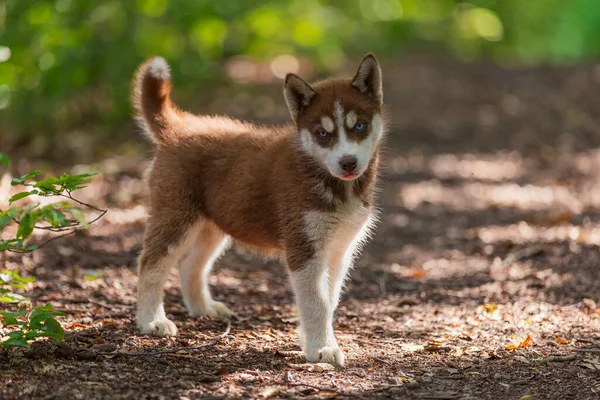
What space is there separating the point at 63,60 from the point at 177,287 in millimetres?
4581

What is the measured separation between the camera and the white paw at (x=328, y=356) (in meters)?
4.86

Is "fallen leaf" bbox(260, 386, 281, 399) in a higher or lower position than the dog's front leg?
lower

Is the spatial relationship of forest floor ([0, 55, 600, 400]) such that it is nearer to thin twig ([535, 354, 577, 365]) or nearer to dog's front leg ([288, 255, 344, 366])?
thin twig ([535, 354, 577, 365])

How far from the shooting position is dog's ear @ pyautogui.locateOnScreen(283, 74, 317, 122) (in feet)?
16.8

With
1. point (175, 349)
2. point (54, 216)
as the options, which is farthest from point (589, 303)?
point (54, 216)

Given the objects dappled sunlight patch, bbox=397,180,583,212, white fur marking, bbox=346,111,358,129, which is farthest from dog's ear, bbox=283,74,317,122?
dappled sunlight patch, bbox=397,180,583,212

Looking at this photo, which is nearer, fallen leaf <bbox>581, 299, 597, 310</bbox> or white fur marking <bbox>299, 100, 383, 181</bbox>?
white fur marking <bbox>299, 100, 383, 181</bbox>

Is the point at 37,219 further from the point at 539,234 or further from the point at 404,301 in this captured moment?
the point at 539,234

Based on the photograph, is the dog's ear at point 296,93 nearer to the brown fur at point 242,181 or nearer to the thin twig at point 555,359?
the brown fur at point 242,181

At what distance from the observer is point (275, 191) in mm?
5285

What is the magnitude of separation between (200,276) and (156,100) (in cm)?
132

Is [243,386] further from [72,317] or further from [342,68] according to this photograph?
[342,68]

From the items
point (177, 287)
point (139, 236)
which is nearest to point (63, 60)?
point (139, 236)

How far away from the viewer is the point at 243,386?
14.2 feet
